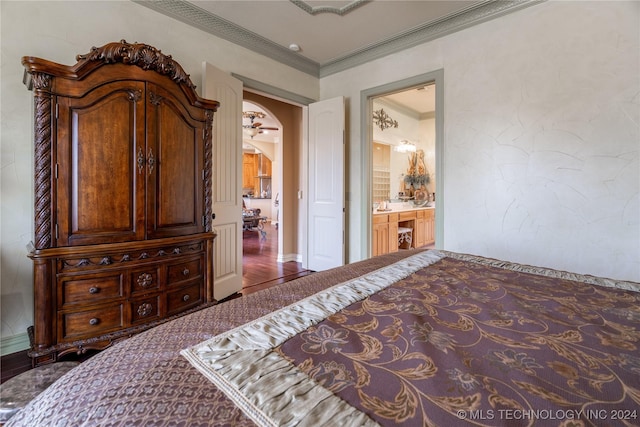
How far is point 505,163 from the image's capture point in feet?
9.01

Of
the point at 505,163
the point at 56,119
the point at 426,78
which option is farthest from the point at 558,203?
the point at 56,119

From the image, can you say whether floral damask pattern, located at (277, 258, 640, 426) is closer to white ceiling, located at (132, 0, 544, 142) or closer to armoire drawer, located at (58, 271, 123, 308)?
armoire drawer, located at (58, 271, 123, 308)

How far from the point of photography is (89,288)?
1.85m

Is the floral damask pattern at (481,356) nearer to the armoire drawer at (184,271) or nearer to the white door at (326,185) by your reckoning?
the armoire drawer at (184,271)

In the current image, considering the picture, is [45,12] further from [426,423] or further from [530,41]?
[530,41]

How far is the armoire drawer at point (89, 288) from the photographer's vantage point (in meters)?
1.78

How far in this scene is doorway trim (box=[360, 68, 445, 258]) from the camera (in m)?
3.15

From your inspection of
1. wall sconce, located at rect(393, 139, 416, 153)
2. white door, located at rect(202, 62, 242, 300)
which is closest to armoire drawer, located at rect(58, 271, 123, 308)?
white door, located at rect(202, 62, 242, 300)

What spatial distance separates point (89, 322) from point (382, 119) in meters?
5.21

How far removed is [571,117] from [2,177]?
4.24m

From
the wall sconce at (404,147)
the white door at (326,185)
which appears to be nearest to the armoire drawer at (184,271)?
the white door at (326,185)

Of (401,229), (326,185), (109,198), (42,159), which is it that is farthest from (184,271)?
(401,229)

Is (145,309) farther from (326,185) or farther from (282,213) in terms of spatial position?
(282,213)

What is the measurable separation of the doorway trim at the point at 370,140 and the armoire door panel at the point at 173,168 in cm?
206
